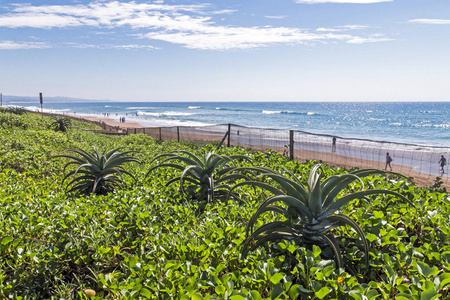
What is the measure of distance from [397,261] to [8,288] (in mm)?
2750

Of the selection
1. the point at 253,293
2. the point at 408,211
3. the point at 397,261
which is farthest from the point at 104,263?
the point at 408,211

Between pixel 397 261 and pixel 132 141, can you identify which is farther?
pixel 132 141

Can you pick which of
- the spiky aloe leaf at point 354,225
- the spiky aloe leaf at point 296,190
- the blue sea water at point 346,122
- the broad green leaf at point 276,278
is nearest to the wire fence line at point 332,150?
the spiky aloe leaf at point 296,190

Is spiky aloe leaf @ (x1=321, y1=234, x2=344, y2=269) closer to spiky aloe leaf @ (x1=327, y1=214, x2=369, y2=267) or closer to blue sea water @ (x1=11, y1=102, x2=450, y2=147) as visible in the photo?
spiky aloe leaf @ (x1=327, y1=214, x2=369, y2=267)

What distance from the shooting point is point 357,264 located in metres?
2.48

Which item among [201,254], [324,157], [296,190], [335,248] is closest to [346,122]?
[324,157]

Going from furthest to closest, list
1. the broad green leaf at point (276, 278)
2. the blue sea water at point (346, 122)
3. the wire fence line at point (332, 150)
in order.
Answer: the blue sea water at point (346, 122) < the wire fence line at point (332, 150) < the broad green leaf at point (276, 278)

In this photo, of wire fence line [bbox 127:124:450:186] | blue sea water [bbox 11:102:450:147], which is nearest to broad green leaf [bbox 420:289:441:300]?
wire fence line [bbox 127:124:450:186]

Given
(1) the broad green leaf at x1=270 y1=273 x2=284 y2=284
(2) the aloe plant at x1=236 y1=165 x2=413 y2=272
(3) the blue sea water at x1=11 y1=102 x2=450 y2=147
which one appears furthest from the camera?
(3) the blue sea water at x1=11 y1=102 x2=450 y2=147

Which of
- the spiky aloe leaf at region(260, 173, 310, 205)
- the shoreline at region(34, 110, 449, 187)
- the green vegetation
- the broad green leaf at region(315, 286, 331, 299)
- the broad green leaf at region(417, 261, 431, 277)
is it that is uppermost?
the spiky aloe leaf at region(260, 173, 310, 205)

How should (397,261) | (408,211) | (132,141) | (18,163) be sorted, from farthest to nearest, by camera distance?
1. (132,141)
2. (18,163)
3. (408,211)
4. (397,261)

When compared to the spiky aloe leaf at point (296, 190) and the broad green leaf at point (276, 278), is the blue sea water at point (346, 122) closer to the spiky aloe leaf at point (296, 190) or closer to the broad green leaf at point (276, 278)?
the spiky aloe leaf at point (296, 190)

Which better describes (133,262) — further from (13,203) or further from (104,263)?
(13,203)

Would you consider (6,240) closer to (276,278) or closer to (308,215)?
(276,278)
